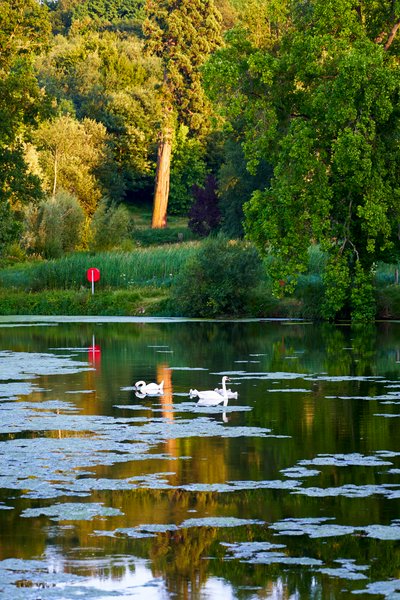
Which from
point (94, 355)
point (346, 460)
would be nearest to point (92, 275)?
point (94, 355)

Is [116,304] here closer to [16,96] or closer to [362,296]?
[16,96]

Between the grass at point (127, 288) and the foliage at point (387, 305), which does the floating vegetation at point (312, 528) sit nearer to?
the foliage at point (387, 305)

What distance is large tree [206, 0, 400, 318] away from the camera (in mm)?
36938

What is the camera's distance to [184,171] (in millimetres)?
97562

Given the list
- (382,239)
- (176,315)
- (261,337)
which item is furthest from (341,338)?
(176,315)

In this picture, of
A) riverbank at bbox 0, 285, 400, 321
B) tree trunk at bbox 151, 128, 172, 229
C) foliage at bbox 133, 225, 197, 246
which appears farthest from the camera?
tree trunk at bbox 151, 128, 172, 229

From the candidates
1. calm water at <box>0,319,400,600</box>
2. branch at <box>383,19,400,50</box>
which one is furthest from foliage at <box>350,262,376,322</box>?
calm water at <box>0,319,400,600</box>

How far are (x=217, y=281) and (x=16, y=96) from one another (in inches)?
465

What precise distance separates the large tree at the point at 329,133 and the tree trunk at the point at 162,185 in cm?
4846

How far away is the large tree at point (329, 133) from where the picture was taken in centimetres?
3694

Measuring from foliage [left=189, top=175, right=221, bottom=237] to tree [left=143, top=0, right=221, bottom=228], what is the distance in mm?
6675

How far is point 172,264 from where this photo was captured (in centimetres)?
5438

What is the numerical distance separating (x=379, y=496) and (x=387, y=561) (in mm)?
2378

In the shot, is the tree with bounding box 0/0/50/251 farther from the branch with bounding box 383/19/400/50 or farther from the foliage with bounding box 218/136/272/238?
the foliage with bounding box 218/136/272/238
